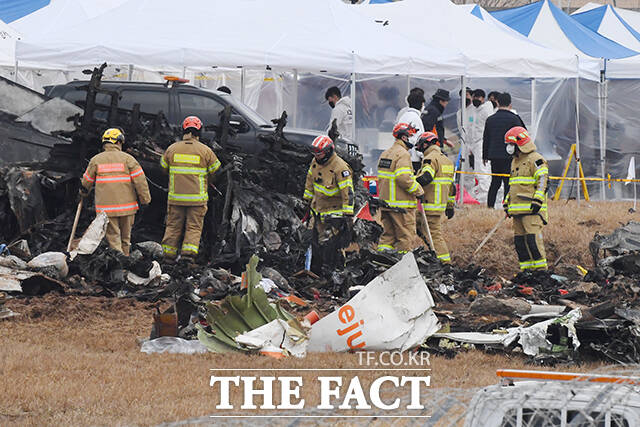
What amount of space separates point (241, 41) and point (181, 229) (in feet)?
17.5

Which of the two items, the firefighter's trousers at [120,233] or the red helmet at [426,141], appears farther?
the red helmet at [426,141]

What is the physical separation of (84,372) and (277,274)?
4.37 m

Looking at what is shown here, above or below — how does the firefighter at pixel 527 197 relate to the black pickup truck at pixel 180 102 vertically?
below

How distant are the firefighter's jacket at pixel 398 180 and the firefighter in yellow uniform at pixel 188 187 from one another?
7.15ft

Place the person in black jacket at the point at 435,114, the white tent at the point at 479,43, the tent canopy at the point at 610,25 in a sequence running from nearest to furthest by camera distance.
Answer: the person in black jacket at the point at 435,114 < the white tent at the point at 479,43 < the tent canopy at the point at 610,25

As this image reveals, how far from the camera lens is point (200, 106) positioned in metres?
14.8

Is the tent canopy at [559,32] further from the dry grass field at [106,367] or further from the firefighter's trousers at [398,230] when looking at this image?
the dry grass field at [106,367]

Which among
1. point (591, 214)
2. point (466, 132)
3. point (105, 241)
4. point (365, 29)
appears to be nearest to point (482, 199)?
point (466, 132)

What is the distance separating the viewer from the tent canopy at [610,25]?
83.8 ft

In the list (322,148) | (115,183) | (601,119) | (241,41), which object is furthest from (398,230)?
(601,119)

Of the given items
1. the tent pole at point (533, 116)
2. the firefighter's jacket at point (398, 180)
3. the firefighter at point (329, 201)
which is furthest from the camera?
the tent pole at point (533, 116)

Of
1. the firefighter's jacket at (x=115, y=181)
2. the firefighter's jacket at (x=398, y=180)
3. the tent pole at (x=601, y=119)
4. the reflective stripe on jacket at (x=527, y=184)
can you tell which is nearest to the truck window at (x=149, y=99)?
the firefighter's jacket at (x=115, y=181)

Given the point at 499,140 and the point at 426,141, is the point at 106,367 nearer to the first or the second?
the point at 426,141

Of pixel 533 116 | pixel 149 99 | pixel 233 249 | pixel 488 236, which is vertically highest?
pixel 149 99
